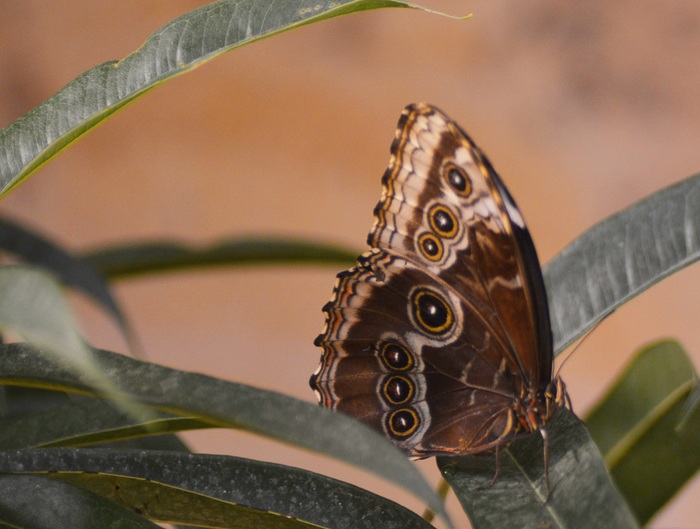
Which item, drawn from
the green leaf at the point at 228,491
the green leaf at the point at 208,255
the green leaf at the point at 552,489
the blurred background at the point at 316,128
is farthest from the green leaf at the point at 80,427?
the blurred background at the point at 316,128

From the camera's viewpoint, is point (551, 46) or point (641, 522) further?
point (551, 46)

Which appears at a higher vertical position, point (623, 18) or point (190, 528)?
point (623, 18)

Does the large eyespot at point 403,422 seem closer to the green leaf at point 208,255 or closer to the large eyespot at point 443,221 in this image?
the large eyespot at point 443,221

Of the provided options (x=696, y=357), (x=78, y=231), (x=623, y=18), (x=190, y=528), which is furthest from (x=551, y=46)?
(x=190, y=528)

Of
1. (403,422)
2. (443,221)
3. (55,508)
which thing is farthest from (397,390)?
(55,508)

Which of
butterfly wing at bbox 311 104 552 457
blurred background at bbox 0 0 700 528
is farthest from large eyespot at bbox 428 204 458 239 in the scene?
blurred background at bbox 0 0 700 528

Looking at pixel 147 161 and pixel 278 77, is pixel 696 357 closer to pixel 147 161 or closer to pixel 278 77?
pixel 278 77

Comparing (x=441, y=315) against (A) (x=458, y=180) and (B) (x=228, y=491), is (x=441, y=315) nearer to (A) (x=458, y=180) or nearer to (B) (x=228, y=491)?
(A) (x=458, y=180)

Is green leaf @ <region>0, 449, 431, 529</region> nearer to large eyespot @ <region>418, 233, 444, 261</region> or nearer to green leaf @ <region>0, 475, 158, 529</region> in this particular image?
green leaf @ <region>0, 475, 158, 529</region>
